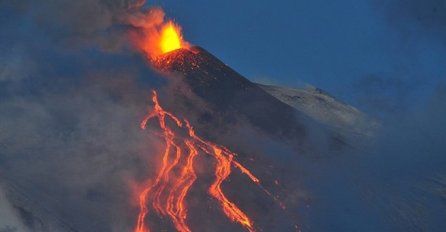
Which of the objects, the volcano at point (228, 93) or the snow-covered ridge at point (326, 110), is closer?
the volcano at point (228, 93)

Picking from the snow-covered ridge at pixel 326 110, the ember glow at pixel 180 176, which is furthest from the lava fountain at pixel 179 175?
the snow-covered ridge at pixel 326 110

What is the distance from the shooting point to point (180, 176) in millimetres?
17750

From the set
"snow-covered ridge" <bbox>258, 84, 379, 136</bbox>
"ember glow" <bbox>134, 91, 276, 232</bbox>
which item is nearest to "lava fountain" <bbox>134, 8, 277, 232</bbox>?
"ember glow" <bbox>134, 91, 276, 232</bbox>

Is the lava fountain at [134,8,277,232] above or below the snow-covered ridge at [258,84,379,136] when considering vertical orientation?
below

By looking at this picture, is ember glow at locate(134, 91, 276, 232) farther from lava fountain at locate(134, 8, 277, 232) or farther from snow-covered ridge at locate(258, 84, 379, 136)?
snow-covered ridge at locate(258, 84, 379, 136)

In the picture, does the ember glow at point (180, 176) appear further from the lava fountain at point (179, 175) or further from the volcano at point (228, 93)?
the volcano at point (228, 93)

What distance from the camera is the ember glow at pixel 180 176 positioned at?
16109 mm

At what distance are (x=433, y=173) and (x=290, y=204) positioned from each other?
244 inches

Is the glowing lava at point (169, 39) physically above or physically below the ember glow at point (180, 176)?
above

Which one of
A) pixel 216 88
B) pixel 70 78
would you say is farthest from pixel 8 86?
pixel 216 88

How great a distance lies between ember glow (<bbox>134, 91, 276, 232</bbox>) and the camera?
16.1 m

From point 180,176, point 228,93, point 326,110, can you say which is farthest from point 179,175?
point 326,110

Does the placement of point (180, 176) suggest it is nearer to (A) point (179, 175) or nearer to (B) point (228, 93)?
(A) point (179, 175)

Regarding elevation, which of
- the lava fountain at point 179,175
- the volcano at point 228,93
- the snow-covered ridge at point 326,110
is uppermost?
the snow-covered ridge at point 326,110
